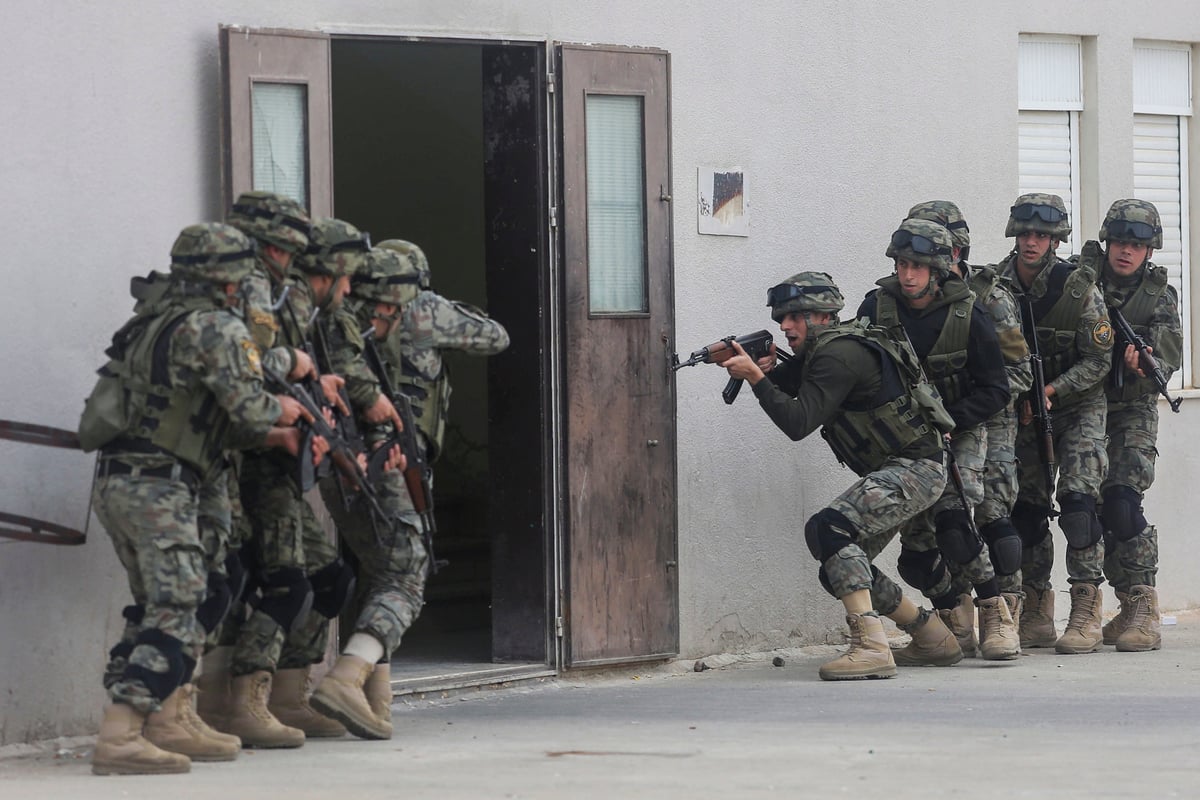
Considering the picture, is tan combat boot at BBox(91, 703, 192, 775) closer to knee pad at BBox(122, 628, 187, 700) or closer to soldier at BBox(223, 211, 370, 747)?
knee pad at BBox(122, 628, 187, 700)

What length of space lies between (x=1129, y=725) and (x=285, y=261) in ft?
11.5

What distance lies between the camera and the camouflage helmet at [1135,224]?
972cm

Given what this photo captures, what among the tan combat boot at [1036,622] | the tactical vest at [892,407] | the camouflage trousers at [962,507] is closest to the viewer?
the tactical vest at [892,407]

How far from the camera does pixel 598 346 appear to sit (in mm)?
8648

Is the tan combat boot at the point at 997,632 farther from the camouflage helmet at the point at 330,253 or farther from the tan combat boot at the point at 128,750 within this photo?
the tan combat boot at the point at 128,750

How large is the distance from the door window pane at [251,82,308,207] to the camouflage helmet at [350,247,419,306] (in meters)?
0.68

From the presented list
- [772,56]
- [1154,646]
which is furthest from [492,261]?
[1154,646]

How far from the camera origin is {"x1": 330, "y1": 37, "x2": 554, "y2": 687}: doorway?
28.3 feet

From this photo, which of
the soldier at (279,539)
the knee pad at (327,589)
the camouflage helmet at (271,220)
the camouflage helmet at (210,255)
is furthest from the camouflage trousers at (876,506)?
the camouflage helmet at (210,255)

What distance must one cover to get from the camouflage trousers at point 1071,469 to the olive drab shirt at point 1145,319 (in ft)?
0.53

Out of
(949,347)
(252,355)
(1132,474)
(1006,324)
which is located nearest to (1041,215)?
(1006,324)

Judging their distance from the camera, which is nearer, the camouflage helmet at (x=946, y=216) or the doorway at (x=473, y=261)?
the doorway at (x=473, y=261)

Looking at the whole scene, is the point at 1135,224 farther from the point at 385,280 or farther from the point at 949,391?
the point at 385,280

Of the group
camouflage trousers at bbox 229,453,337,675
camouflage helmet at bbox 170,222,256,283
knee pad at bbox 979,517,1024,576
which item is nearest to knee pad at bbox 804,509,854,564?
knee pad at bbox 979,517,1024,576
